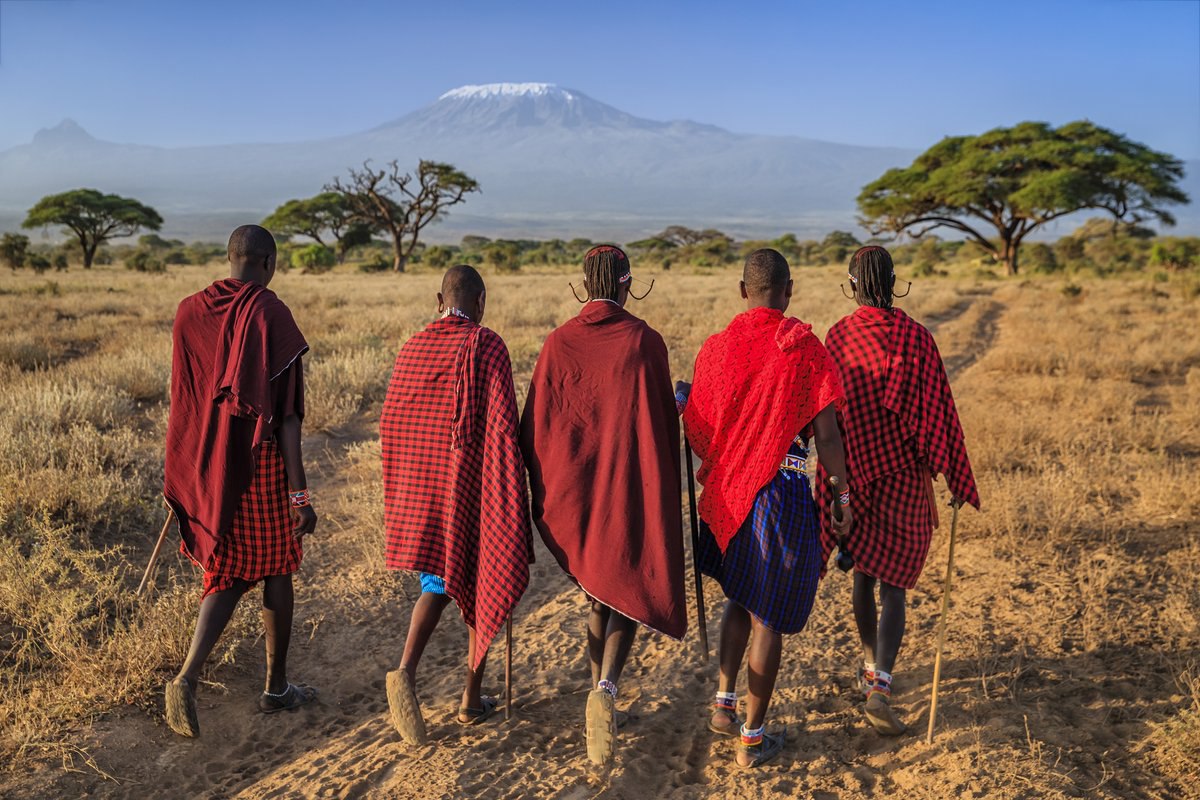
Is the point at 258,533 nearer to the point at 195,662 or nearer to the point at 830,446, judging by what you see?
the point at 195,662

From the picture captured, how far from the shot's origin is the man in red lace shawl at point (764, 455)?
2.89m

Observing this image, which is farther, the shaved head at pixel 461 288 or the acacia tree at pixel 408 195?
the acacia tree at pixel 408 195

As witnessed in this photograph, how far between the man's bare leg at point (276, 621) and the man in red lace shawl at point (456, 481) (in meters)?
0.51

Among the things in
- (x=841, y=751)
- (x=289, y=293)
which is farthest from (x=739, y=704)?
(x=289, y=293)

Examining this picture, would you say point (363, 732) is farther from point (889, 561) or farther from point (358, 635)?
point (889, 561)

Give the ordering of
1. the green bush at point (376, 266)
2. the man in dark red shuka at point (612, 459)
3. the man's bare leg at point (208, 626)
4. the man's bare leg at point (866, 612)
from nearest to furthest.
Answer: the man in dark red shuka at point (612, 459)
the man's bare leg at point (208, 626)
the man's bare leg at point (866, 612)
the green bush at point (376, 266)

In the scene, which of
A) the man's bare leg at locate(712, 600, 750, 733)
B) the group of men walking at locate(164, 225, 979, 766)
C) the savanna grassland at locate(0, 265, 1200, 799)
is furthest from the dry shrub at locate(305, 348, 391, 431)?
the man's bare leg at locate(712, 600, 750, 733)

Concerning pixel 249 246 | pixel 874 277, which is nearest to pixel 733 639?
pixel 874 277

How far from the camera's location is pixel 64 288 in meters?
19.5

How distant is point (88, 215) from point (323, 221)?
10.1 m

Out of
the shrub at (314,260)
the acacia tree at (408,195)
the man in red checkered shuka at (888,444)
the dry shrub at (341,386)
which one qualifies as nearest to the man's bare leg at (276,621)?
the man in red checkered shuka at (888,444)

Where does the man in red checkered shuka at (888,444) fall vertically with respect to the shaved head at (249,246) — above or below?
below

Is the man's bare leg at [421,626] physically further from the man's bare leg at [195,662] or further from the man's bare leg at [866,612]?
the man's bare leg at [866,612]

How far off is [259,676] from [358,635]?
1.70 ft
